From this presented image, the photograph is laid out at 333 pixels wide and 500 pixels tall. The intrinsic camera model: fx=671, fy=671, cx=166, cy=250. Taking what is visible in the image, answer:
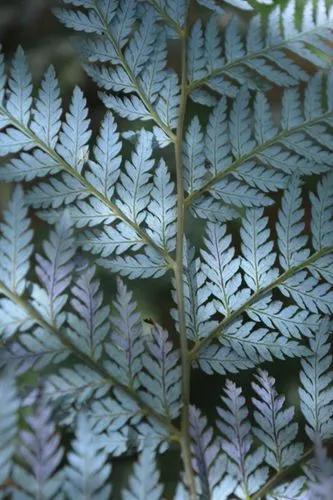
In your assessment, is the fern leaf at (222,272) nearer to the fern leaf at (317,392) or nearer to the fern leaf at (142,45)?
the fern leaf at (317,392)

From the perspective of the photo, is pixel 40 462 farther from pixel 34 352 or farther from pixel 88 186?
pixel 88 186

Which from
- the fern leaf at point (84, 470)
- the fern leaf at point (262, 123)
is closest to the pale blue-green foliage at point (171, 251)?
the fern leaf at point (262, 123)

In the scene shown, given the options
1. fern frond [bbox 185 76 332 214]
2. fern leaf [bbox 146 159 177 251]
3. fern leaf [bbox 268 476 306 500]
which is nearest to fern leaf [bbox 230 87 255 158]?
fern frond [bbox 185 76 332 214]

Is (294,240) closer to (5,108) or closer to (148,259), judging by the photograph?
(148,259)

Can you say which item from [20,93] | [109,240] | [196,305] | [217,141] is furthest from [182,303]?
[20,93]

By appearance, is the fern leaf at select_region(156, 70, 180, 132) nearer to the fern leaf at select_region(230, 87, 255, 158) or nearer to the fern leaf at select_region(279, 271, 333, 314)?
the fern leaf at select_region(230, 87, 255, 158)

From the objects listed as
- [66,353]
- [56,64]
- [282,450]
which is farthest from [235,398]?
[56,64]
